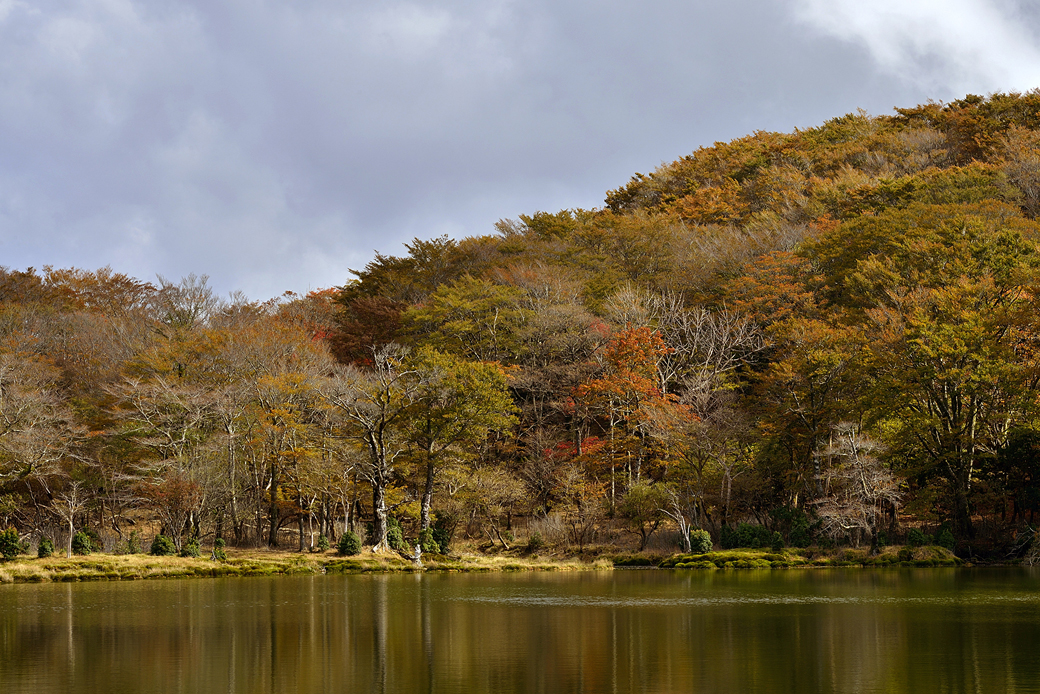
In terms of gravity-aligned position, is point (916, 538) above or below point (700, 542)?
above

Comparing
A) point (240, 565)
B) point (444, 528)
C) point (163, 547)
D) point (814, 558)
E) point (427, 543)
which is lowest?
point (814, 558)

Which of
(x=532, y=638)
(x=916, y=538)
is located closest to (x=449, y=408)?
(x=916, y=538)

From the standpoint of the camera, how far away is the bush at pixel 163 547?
30312 mm

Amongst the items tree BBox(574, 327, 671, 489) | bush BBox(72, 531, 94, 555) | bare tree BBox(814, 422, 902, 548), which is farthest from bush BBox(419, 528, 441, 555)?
bare tree BBox(814, 422, 902, 548)

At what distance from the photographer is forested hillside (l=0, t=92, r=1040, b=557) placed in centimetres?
3228

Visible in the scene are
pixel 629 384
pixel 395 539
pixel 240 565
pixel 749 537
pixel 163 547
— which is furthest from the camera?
pixel 629 384

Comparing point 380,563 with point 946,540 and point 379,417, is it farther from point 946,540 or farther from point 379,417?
point 946,540

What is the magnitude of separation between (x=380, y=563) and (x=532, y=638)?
59.1 feet

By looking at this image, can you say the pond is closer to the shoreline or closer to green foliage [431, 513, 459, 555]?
the shoreline

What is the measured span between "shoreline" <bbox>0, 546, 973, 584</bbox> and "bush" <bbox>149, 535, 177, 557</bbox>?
0.99 metres

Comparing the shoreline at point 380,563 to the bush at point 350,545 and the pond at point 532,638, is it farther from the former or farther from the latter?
the pond at point 532,638

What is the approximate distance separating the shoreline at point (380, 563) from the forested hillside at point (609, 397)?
1.34 metres

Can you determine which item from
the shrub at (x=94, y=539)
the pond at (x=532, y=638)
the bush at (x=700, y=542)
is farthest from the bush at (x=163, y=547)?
the bush at (x=700, y=542)

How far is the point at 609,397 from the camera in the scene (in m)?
39.3
